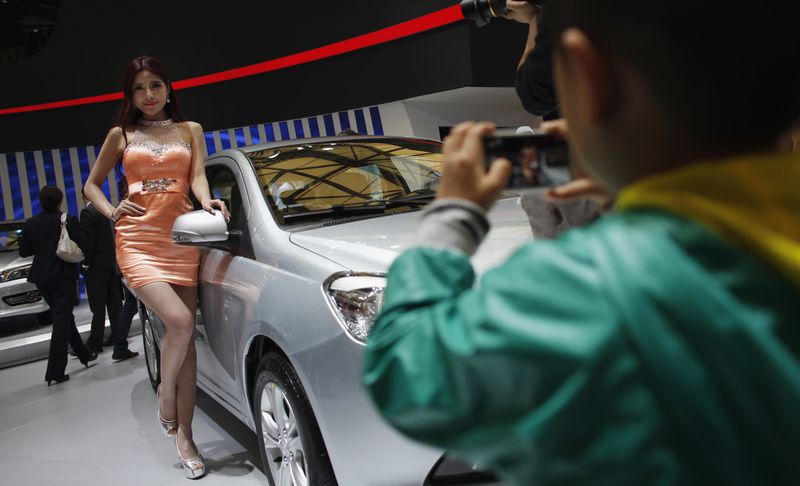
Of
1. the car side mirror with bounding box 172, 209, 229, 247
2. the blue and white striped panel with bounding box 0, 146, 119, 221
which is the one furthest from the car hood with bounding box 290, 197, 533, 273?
the blue and white striped panel with bounding box 0, 146, 119, 221

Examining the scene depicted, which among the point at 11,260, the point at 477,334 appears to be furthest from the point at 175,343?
the point at 11,260

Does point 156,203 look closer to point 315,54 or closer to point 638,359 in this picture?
point 638,359

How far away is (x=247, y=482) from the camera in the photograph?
2.79m

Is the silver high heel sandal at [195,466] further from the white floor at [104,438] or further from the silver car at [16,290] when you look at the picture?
the silver car at [16,290]

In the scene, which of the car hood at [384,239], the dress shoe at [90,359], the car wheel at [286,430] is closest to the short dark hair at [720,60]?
the car hood at [384,239]

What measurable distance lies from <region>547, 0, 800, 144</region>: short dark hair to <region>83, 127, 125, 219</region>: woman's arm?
2853 mm

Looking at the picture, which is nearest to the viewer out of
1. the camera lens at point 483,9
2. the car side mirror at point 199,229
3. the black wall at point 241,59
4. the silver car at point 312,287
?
the silver car at point 312,287

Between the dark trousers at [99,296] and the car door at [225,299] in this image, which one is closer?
the car door at [225,299]

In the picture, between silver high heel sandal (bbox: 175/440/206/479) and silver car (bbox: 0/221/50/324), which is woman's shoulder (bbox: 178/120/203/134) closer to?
silver high heel sandal (bbox: 175/440/206/479)

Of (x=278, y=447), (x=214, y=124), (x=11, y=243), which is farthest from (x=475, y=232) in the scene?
(x=214, y=124)

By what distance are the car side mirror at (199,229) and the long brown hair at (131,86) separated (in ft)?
2.53

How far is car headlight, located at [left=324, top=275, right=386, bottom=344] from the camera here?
1826 millimetres

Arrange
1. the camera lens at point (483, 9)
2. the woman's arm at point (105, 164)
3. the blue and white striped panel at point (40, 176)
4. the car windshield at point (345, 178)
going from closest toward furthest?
the camera lens at point (483, 9), the car windshield at point (345, 178), the woman's arm at point (105, 164), the blue and white striped panel at point (40, 176)

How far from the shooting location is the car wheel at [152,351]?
3957 mm
